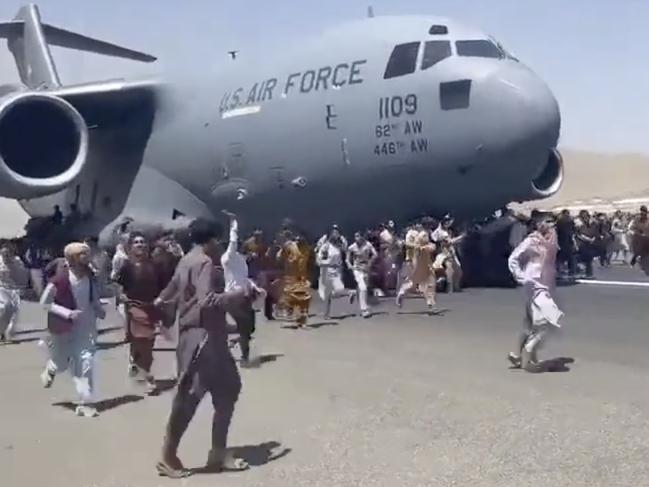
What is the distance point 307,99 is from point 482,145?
3.08 meters

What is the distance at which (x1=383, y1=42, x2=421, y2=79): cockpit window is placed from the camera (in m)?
14.6

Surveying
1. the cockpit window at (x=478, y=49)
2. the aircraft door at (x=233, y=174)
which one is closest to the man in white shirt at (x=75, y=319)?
the cockpit window at (x=478, y=49)

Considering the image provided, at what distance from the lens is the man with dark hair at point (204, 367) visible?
5.82 metres

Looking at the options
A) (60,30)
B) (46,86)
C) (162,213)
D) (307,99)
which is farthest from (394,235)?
(60,30)

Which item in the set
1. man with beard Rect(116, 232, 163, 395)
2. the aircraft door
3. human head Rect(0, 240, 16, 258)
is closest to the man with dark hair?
man with beard Rect(116, 232, 163, 395)

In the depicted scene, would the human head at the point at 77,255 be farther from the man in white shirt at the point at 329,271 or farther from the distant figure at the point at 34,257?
the distant figure at the point at 34,257

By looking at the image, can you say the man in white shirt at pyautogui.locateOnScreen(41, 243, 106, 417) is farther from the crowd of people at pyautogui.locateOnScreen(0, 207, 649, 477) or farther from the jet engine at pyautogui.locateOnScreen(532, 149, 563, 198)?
the jet engine at pyautogui.locateOnScreen(532, 149, 563, 198)

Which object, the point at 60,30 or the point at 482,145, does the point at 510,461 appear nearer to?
the point at 482,145

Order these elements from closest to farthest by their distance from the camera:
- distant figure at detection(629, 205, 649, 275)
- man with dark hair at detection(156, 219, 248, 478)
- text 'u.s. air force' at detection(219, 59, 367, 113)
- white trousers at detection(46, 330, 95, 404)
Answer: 1. man with dark hair at detection(156, 219, 248, 478)
2. white trousers at detection(46, 330, 95, 404)
3. text 'u.s. air force' at detection(219, 59, 367, 113)
4. distant figure at detection(629, 205, 649, 275)

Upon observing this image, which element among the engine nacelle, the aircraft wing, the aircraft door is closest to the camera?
the engine nacelle

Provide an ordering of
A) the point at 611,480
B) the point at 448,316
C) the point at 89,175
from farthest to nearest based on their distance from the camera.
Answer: the point at 89,175 → the point at 448,316 → the point at 611,480

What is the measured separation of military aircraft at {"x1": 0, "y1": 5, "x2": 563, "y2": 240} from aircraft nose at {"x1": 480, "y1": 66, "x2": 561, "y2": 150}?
0.02 metres

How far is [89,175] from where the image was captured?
67.1 ft

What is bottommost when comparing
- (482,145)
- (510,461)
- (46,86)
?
(510,461)
